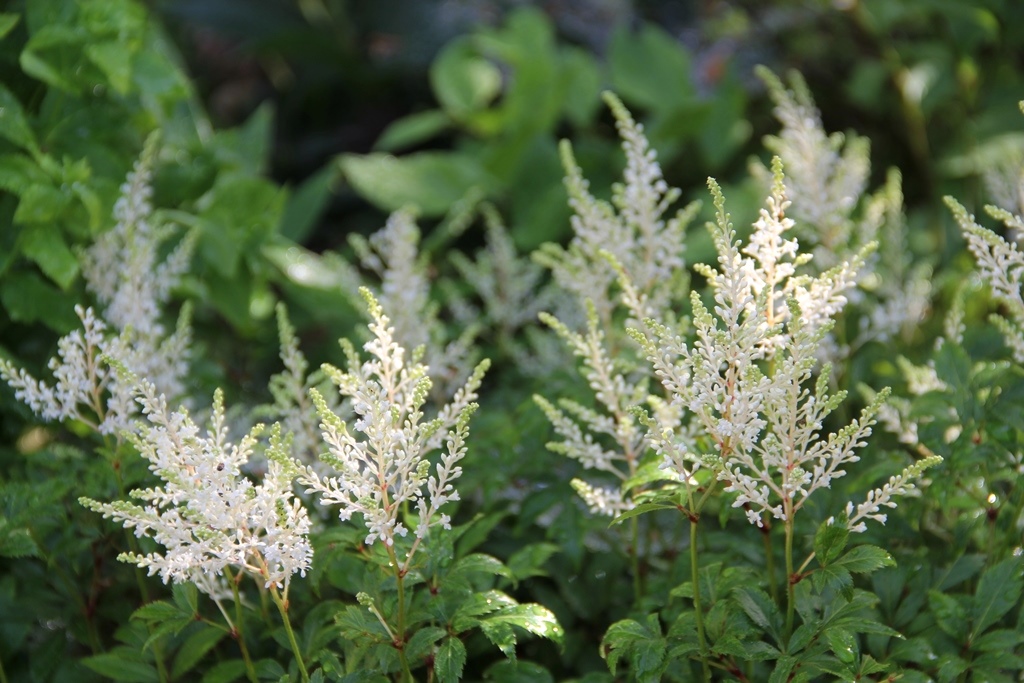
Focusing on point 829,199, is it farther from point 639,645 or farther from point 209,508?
point 209,508

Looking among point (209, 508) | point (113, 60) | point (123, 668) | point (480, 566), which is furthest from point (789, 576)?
point (113, 60)

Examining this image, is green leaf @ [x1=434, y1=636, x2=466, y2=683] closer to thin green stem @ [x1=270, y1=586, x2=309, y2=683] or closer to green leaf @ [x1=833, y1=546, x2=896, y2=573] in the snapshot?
thin green stem @ [x1=270, y1=586, x2=309, y2=683]

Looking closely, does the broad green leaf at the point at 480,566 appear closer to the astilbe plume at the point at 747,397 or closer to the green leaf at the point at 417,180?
the astilbe plume at the point at 747,397

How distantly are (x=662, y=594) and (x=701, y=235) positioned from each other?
168cm

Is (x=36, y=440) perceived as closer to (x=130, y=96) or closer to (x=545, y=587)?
(x=130, y=96)

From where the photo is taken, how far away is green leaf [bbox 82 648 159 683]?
5.87ft

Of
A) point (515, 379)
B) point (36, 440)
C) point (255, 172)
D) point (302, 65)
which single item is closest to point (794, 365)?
point (515, 379)

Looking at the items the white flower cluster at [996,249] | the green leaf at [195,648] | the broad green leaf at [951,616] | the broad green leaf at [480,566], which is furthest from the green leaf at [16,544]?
the white flower cluster at [996,249]

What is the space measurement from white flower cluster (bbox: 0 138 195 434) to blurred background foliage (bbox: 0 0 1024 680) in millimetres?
88

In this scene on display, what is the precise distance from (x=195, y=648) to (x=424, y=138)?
330 centimetres

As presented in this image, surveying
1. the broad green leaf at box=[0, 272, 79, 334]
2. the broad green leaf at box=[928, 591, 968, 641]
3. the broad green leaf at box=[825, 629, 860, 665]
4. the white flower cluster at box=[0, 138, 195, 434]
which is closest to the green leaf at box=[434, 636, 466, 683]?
the broad green leaf at box=[825, 629, 860, 665]

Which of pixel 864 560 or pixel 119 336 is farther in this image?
pixel 119 336

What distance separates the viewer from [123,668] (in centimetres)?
179

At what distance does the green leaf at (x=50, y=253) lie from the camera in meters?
2.04
